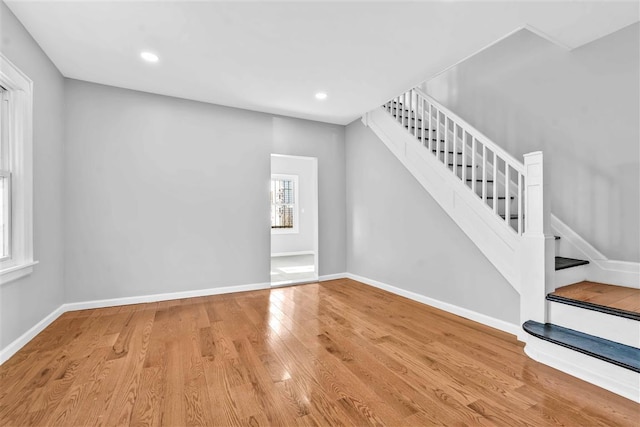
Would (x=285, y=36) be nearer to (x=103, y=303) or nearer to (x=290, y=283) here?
(x=290, y=283)

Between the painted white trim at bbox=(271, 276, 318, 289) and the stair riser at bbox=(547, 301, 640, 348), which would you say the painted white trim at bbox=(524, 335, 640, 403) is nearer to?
the stair riser at bbox=(547, 301, 640, 348)

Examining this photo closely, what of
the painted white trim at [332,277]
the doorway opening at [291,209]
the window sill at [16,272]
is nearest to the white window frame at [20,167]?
the window sill at [16,272]

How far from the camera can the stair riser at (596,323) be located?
1.85 metres

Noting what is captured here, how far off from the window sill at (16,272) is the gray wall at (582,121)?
4.79 metres

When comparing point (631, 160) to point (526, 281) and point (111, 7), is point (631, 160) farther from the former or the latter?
point (111, 7)

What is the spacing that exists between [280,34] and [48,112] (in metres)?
2.44

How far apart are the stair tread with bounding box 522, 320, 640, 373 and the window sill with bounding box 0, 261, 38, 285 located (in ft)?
12.8

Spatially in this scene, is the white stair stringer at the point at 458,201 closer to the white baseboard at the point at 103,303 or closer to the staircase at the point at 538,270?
the staircase at the point at 538,270

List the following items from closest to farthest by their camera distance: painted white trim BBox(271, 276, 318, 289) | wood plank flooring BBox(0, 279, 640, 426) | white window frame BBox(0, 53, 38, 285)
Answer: wood plank flooring BBox(0, 279, 640, 426), white window frame BBox(0, 53, 38, 285), painted white trim BBox(271, 276, 318, 289)

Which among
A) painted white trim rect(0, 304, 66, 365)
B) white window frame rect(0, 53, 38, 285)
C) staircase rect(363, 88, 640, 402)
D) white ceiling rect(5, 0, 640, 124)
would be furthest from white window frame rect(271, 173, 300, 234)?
white window frame rect(0, 53, 38, 285)

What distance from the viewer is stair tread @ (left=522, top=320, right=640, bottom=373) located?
5.62ft

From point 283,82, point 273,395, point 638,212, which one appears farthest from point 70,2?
point 638,212

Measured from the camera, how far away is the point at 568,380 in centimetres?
185

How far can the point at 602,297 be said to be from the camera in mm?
2143
